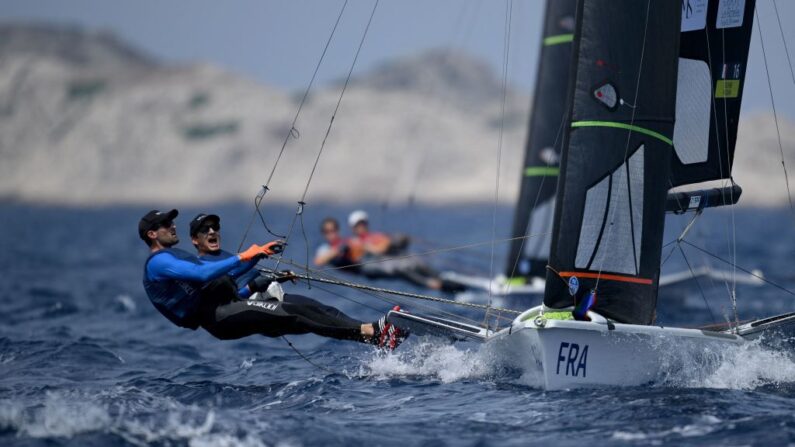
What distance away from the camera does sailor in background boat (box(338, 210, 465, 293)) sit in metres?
13.3

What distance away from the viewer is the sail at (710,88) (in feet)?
24.2

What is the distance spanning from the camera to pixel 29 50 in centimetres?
10569

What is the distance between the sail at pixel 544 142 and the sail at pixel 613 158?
15.9 ft

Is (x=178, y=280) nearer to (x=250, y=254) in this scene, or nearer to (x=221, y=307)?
(x=221, y=307)

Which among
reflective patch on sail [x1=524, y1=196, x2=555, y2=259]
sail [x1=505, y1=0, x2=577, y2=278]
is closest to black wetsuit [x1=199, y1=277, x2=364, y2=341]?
sail [x1=505, y1=0, x2=577, y2=278]

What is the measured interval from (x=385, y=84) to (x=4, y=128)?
57.2m

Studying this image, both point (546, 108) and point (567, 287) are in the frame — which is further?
point (546, 108)

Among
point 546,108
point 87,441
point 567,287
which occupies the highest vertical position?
point 546,108

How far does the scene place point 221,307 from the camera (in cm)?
656

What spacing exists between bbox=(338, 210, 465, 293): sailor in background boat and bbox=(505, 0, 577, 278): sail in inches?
58.1

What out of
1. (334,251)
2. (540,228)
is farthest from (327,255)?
(540,228)

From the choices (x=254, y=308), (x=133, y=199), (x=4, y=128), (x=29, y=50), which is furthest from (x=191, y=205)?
(x=254, y=308)

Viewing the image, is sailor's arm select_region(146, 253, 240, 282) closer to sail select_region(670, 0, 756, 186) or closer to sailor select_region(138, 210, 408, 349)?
sailor select_region(138, 210, 408, 349)

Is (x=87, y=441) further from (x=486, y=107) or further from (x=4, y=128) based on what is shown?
(x=486, y=107)
